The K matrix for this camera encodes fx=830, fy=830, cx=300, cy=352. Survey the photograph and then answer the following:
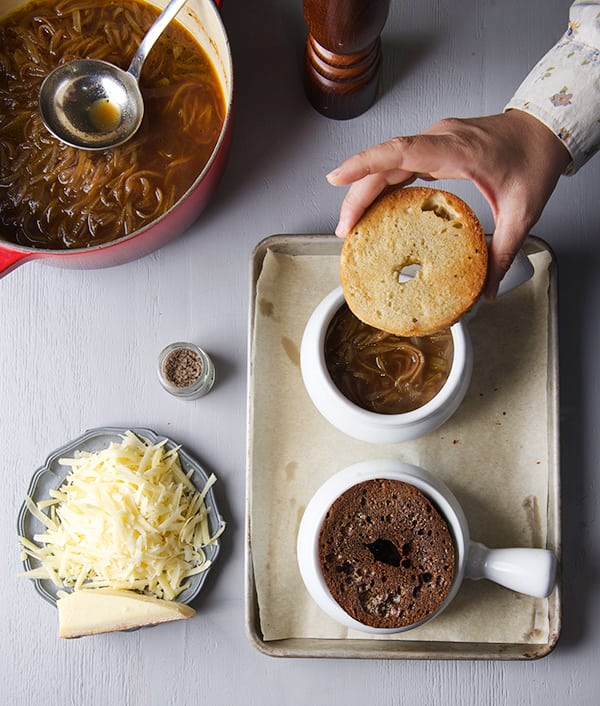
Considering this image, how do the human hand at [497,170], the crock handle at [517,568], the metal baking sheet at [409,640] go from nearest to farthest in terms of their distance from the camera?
1. the human hand at [497,170]
2. the crock handle at [517,568]
3. the metal baking sheet at [409,640]

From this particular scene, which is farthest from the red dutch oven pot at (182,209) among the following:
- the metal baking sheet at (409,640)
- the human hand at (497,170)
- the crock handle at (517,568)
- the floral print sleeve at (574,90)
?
the crock handle at (517,568)

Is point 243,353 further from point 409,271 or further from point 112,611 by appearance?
point 112,611

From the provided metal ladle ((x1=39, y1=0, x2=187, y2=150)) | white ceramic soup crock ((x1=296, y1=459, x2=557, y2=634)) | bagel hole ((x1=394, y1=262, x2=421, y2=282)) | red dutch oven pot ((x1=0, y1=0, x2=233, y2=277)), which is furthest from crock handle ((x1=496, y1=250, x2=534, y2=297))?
metal ladle ((x1=39, y1=0, x2=187, y2=150))

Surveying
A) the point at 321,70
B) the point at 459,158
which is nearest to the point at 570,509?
the point at 459,158

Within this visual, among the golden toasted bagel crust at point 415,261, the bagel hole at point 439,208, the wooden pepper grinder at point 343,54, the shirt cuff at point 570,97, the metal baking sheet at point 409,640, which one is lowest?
the metal baking sheet at point 409,640

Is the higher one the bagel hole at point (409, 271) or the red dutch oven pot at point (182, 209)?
the red dutch oven pot at point (182, 209)

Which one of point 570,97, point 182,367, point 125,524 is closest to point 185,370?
point 182,367

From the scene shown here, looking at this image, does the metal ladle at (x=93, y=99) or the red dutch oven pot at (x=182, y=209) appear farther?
the metal ladle at (x=93, y=99)

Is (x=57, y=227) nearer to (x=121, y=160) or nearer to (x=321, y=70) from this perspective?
(x=121, y=160)

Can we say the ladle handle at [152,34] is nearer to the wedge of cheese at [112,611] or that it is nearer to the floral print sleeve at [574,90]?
the floral print sleeve at [574,90]
